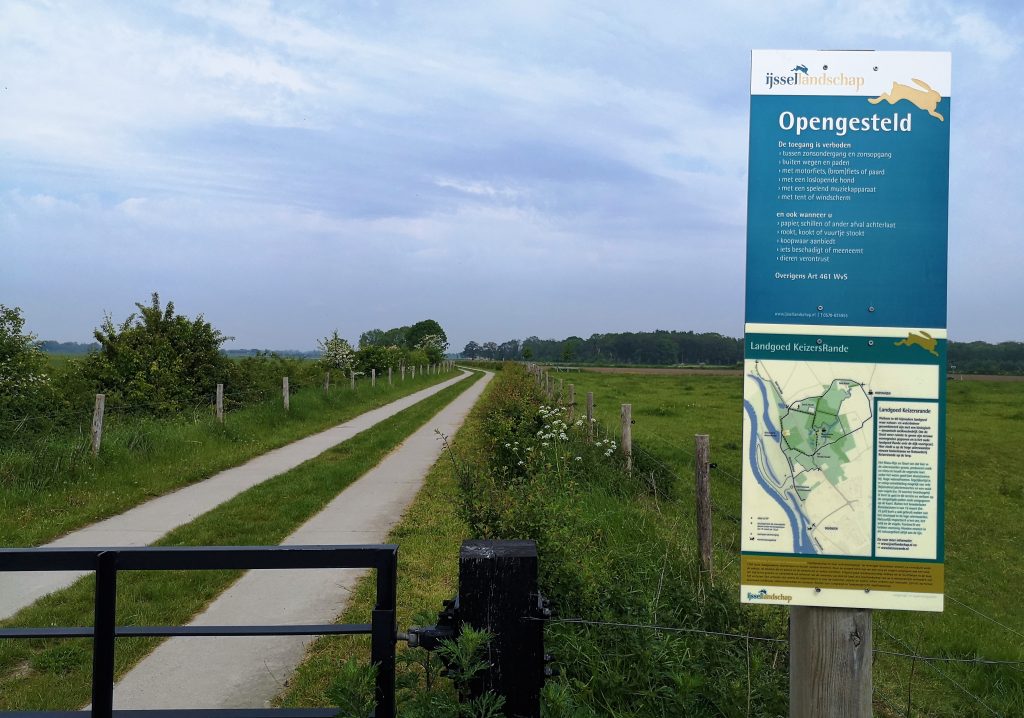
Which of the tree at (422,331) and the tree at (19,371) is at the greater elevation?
the tree at (422,331)

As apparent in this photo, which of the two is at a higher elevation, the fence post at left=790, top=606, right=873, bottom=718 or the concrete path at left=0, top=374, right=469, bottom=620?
the fence post at left=790, top=606, right=873, bottom=718

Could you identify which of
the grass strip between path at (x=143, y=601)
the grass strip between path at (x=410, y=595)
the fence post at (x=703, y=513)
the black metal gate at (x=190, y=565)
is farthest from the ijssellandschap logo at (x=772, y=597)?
the grass strip between path at (x=143, y=601)

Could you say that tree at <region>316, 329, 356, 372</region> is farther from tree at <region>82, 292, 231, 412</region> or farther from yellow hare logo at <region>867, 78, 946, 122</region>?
yellow hare logo at <region>867, 78, 946, 122</region>

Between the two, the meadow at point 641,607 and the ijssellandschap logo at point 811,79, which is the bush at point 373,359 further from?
the ijssellandschap logo at point 811,79

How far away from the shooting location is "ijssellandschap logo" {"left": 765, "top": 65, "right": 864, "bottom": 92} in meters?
2.25

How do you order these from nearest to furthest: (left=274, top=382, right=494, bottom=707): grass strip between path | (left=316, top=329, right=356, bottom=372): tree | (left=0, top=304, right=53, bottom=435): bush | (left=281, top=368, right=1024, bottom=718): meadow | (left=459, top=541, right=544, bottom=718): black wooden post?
(left=459, top=541, right=544, bottom=718): black wooden post → (left=281, top=368, right=1024, bottom=718): meadow → (left=274, top=382, right=494, bottom=707): grass strip between path → (left=0, top=304, right=53, bottom=435): bush → (left=316, top=329, right=356, bottom=372): tree

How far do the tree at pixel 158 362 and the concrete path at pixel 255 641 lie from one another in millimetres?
9977

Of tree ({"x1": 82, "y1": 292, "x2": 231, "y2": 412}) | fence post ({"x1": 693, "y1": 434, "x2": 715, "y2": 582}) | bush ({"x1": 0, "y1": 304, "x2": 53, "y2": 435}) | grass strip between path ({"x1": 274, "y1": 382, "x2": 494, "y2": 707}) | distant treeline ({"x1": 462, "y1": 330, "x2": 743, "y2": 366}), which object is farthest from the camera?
distant treeline ({"x1": 462, "y1": 330, "x2": 743, "y2": 366})

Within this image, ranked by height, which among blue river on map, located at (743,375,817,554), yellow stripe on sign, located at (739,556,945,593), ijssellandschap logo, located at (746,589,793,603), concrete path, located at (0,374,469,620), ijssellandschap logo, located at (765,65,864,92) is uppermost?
ijssellandschap logo, located at (765,65,864,92)

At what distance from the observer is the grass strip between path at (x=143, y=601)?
166 inches

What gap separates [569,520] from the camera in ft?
17.3

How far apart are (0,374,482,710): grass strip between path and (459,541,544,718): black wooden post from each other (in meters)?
3.10

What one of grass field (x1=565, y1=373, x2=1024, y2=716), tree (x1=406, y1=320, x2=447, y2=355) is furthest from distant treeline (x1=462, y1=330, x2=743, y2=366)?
grass field (x1=565, y1=373, x2=1024, y2=716)

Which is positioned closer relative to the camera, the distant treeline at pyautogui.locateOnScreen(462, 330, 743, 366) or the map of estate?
the map of estate
